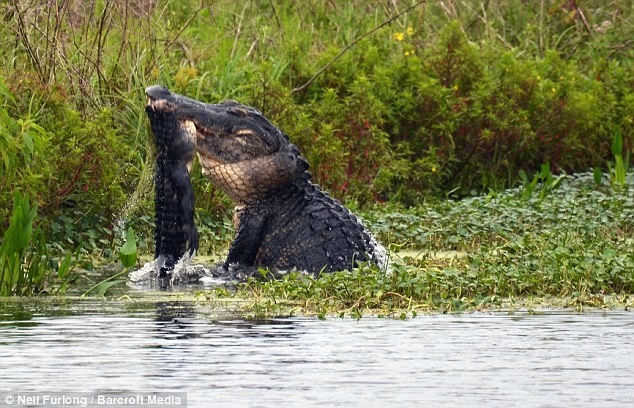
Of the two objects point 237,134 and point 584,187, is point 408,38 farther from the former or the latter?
point 237,134

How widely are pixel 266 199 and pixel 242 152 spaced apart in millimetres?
320

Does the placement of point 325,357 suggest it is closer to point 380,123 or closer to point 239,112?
point 239,112

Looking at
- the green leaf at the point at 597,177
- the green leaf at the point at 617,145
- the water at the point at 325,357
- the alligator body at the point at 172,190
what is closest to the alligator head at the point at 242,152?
the alligator body at the point at 172,190

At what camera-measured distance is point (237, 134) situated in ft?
29.8

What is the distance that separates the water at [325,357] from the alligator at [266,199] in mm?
1592

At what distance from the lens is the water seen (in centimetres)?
516

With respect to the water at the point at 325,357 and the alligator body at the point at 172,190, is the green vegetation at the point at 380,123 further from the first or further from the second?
the water at the point at 325,357

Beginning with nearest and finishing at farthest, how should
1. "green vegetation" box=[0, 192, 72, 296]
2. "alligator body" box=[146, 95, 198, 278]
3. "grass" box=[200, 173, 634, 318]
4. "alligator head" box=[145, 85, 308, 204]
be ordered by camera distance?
"grass" box=[200, 173, 634, 318] → "green vegetation" box=[0, 192, 72, 296] → "alligator body" box=[146, 95, 198, 278] → "alligator head" box=[145, 85, 308, 204]

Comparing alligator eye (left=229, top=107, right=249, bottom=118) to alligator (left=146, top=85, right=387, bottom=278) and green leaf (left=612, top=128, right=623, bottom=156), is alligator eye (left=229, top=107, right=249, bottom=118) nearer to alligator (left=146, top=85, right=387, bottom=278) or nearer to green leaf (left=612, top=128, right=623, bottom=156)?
alligator (left=146, top=85, right=387, bottom=278)

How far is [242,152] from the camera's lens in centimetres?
911

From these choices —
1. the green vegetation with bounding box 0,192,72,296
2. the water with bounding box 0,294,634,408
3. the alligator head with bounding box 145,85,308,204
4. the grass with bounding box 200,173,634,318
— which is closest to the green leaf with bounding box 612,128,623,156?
the grass with bounding box 200,173,634,318

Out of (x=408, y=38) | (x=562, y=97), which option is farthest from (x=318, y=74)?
(x=562, y=97)

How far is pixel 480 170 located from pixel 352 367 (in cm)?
828

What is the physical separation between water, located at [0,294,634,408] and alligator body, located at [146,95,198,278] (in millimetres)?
1308
